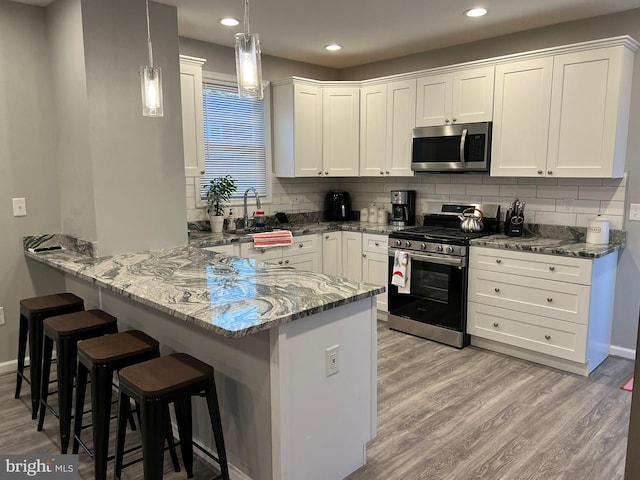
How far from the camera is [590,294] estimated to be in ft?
11.0

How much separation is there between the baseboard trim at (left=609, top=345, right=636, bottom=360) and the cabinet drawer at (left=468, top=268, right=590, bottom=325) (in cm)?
73

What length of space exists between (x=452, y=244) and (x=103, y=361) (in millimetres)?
2777

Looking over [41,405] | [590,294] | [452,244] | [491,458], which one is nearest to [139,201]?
[41,405]

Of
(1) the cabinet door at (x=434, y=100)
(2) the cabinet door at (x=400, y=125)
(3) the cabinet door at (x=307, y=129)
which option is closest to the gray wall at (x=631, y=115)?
(1) the cabinet door at (x=434, y=100)

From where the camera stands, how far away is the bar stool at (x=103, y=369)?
2.12 m

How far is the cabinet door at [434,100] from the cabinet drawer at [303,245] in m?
1.47

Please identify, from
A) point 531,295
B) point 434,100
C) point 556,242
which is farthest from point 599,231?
point 434,100

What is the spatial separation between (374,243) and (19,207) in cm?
295

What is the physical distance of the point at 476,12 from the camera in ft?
11.7

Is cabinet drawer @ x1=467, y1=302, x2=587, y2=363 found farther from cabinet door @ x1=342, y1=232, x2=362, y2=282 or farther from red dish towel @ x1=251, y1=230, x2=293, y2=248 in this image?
red dish towel @ x1=251, y1=230, x2=293, y2=248

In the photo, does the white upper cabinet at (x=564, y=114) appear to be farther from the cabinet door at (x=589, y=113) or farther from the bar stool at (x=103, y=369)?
the bar stool at (x=103, y=369)

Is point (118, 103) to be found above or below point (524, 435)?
above

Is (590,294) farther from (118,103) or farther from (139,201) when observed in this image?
(118,103)

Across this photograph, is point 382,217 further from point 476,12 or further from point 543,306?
point 476,12
